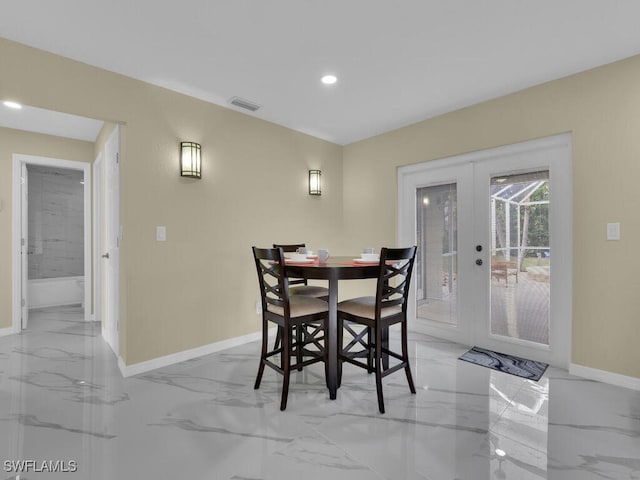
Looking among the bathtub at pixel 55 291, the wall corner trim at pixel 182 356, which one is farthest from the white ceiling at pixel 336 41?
the bathtub at pixel 55 291

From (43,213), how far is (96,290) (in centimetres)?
221

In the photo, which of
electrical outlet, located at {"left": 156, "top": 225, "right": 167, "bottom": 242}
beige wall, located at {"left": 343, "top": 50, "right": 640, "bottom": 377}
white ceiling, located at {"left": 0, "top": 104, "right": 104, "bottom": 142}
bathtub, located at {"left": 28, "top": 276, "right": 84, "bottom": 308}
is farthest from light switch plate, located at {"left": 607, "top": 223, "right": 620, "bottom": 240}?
bathtub, located at {"left": 28, "top": 276, "right": 84, "bottom": 308}

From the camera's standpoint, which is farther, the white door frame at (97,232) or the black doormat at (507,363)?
the white door frame at (97,232)

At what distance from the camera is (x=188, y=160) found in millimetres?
2797

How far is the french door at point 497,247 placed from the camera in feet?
8.75

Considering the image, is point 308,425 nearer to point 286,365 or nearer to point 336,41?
point 286,365

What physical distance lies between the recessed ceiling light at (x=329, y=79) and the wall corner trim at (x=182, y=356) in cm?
253

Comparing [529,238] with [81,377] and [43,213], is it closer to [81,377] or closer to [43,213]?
[81,377]

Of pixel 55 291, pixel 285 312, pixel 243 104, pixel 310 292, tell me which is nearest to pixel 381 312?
pixel 285 312

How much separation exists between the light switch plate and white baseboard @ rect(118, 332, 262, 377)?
10.5ft

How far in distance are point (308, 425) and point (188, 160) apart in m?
2.32

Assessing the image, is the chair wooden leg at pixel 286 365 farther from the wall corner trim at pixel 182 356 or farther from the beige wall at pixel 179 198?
the beige wall at pixel 179 198

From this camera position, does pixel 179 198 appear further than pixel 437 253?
No

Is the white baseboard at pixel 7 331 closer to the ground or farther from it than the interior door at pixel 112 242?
closer to the ground
